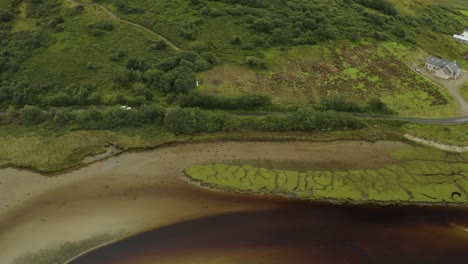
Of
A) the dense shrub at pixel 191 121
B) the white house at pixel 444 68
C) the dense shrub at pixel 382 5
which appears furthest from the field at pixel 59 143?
the dense shrub at pixel 382 5

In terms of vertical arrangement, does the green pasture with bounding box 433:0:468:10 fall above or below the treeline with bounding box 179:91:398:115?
above

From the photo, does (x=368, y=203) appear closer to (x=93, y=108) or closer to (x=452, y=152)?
(x=452, y=152)

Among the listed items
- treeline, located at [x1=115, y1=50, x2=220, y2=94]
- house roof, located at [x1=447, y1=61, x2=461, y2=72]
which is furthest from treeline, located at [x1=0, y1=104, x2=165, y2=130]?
house roof, located at [x1=447, y1=61, x2=461, y2=72]

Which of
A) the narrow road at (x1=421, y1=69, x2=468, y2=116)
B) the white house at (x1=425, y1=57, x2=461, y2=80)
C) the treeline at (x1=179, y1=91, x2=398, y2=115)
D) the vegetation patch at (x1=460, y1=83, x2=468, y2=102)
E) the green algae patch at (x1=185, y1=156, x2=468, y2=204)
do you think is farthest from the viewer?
the white house at (x1=425, y1=57, x2=461, y2=80)

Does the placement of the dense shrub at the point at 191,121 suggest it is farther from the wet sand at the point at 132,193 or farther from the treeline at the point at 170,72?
the treeline at the point at 170,72

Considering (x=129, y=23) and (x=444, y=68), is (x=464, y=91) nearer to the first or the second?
(x=444, y=68)

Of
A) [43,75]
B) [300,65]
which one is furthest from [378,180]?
[43,75]

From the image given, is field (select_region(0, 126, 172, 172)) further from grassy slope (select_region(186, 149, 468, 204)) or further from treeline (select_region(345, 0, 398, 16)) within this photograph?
treeline (select_region(345, 0, 398, 16))

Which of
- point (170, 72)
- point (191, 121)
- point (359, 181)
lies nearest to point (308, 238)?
point (359, 181)
